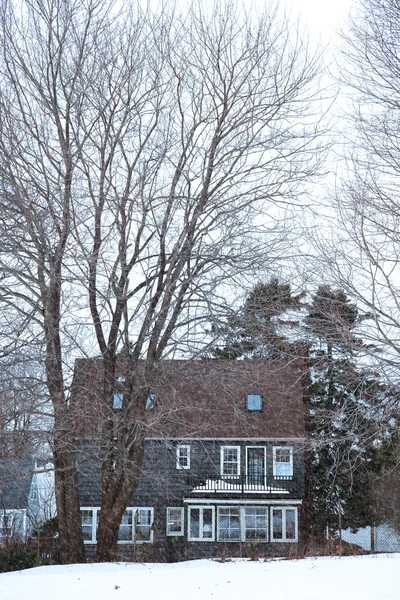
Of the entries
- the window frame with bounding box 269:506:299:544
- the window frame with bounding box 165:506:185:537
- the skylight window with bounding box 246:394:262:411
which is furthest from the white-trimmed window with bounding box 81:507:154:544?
the skylight window with bounding box 246:394:262:411

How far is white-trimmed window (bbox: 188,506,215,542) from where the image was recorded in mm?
26938

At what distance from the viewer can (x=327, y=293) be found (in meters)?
12.4

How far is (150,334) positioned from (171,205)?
2380mm

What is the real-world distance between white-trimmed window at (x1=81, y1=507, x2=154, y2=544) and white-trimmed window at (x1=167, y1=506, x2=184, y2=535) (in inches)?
26.3

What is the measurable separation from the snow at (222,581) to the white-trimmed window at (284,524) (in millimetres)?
14671

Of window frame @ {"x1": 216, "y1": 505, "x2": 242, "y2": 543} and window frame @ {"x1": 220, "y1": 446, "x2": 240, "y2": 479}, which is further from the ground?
window frame @ {"x1": 220, "y1": 446, "x2": 240, "y2": 479}

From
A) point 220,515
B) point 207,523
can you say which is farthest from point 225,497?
point 207,523

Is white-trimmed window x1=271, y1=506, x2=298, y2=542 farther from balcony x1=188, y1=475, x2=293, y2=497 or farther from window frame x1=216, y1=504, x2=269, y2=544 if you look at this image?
balcony x1=188, y1=475, x2=293, y2=497

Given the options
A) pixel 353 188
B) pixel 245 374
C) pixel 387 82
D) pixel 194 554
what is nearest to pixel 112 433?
pixel 245 374

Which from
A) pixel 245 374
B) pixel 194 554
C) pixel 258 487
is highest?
pixel 245 374

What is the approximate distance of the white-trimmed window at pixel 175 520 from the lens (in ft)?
89.0

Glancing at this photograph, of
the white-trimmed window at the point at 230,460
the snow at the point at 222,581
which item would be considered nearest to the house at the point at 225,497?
the white-trimmed window at the point at 230,460

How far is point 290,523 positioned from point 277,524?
0.49 m

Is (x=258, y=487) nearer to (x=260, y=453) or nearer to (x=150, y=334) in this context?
(x=260, y=453)
